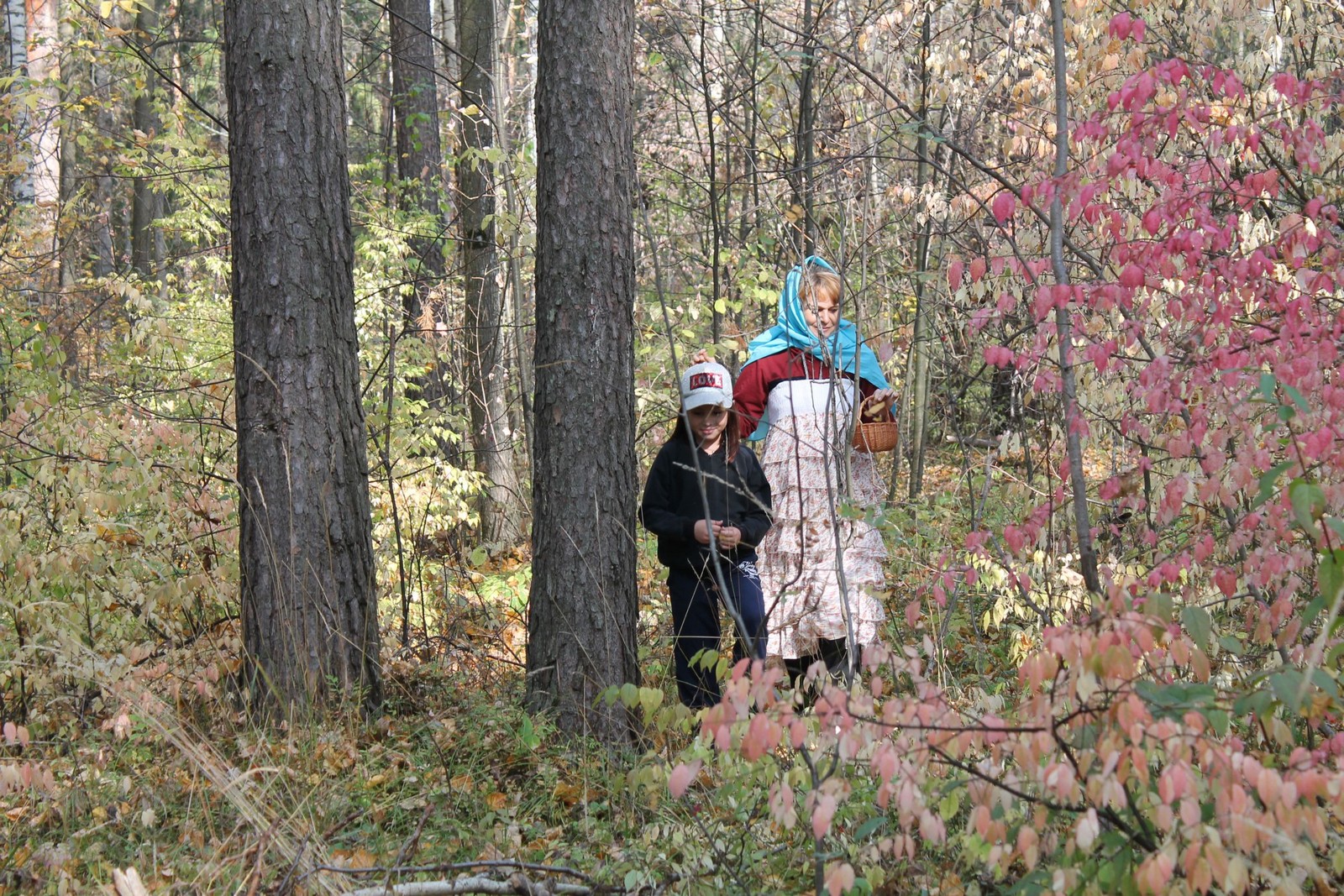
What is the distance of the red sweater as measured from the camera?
5172 millimetres

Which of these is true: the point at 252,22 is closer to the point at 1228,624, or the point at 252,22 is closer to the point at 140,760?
the point at 140,760

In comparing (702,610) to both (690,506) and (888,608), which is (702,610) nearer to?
(690,506)

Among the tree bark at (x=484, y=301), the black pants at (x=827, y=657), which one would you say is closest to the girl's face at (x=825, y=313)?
the black pants at (x=827, y=657)

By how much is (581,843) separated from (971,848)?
4.68ft

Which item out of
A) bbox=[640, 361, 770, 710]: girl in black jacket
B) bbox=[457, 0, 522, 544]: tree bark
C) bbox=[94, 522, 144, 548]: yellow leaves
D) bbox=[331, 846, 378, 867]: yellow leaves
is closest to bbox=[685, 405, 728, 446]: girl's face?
bbox=[640, 361, 770, 710]: girl in black jacket

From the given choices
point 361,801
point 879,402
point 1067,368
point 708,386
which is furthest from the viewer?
point 708,386

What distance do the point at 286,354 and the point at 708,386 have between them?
5.74 ft

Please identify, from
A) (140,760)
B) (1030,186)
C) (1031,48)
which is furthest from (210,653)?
(1031,48)

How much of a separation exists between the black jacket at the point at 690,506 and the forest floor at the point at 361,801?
64 centimetres

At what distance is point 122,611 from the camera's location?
4672mm

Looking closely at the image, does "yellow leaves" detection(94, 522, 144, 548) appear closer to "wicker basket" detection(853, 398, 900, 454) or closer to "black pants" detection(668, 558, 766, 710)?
→ "black pants" detection(668, 558, 766, 710)

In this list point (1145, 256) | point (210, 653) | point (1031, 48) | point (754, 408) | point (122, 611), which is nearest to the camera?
point (1145, 256)

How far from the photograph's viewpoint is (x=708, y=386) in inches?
187

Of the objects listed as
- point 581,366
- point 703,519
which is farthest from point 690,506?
point 581,366
